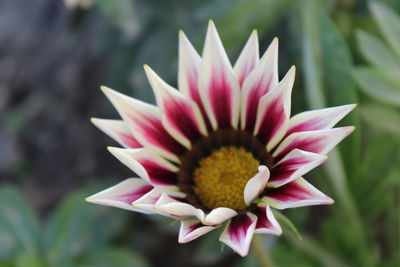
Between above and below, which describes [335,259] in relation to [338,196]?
below

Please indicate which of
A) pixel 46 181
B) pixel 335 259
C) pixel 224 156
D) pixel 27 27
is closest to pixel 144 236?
pixel 46 181

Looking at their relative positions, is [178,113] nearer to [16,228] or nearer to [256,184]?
[256,184]

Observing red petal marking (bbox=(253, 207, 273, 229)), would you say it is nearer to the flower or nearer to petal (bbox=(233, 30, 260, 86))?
the flower

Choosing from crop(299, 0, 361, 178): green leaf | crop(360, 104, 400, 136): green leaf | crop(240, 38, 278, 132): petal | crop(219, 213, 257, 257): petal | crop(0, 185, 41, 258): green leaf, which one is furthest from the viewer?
crop(0, 185, 41, 258): green leaf

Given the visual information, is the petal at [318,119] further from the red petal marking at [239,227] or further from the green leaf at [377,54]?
the green leaf at [377,54]

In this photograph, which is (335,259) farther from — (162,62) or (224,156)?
(162,62)

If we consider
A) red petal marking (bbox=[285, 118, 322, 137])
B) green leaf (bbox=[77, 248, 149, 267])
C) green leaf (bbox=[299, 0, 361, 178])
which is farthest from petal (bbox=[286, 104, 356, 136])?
green leaf (bbox=[77, 248, 149, 267])
